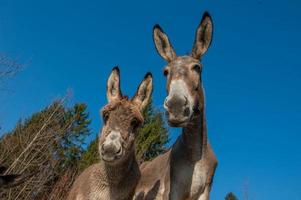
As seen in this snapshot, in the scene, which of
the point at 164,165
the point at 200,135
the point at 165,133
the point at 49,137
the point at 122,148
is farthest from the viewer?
the point at 165,133

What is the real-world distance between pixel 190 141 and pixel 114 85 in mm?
1893

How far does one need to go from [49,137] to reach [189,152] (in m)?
15.6

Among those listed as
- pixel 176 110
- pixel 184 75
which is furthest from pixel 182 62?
pixel 176 110

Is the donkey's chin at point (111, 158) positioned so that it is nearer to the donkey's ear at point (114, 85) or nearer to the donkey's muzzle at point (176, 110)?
the donkey's muzzle at point (176, 110)

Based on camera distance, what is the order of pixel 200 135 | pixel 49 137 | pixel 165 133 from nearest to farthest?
pixel 200 135
pixel 49 137
pixel 165 133

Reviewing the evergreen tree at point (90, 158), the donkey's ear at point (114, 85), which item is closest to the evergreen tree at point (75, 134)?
the evergreen tree at point (90, 158)

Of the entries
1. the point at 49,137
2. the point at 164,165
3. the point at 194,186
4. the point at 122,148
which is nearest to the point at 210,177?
the point at 194,186

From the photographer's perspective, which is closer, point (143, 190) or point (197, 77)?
point (197, 77)

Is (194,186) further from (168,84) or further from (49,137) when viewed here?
(49,137)

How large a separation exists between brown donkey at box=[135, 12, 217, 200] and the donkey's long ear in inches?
23.5

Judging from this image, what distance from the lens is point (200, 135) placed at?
6922mm

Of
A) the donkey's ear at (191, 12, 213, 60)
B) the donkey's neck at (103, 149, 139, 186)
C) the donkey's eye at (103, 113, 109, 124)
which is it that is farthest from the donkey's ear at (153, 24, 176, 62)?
the donkey's neck at (103, 149, 139, 186)

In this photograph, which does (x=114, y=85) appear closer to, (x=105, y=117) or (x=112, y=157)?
(x=105, y=117)

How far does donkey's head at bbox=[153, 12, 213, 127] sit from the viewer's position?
18.8 feet
